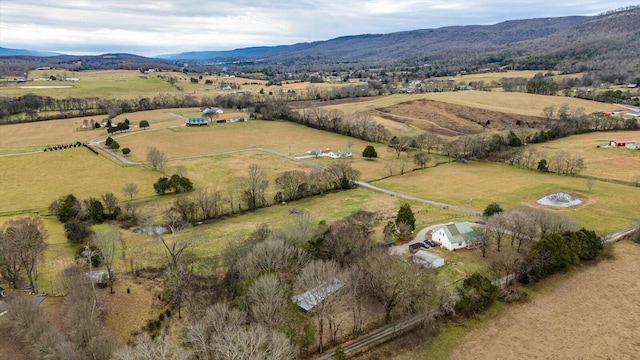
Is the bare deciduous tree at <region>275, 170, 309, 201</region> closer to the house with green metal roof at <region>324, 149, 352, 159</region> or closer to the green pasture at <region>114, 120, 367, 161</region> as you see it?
the house with green metal roof at <region>324, 149, 352, 159</region>

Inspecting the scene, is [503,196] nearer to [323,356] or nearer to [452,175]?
[452,175]

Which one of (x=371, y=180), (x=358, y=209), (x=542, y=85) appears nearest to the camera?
(x=358, y=209)

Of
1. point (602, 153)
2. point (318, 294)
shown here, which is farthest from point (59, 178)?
point (602, 153)

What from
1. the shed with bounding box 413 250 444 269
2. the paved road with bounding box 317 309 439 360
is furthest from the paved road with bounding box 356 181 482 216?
the paved road with bounding box 317 309 439 360

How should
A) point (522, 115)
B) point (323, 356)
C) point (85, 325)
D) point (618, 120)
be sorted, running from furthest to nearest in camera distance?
point (522, 115) < point (618, 120) < point (323, 356) < point (85, 325)

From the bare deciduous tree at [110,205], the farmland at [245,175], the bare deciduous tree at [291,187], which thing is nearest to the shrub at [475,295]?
the farmland at [245,175]

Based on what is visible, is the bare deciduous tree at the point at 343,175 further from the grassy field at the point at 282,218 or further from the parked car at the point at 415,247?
the parked car at the point at 415,247

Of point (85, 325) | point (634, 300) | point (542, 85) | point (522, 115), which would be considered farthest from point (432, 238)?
point (542, 85)
